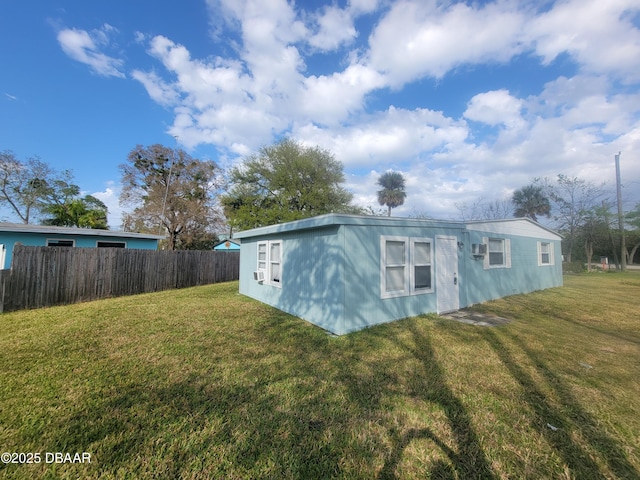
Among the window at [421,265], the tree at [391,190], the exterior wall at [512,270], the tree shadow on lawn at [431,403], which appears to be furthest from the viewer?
the tree at [391,190]

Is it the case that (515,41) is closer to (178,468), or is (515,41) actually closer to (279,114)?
(279,114)

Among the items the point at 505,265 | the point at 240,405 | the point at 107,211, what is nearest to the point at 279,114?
the point at 505,265

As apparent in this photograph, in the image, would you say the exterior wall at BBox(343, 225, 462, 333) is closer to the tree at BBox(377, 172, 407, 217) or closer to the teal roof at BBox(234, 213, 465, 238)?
the teal roof at BBox(234, 213, 465, 238)

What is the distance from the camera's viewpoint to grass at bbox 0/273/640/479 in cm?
208

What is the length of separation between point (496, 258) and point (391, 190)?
15.6 meters

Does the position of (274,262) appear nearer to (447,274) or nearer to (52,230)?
(447,274)

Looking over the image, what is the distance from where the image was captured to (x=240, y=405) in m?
2.81

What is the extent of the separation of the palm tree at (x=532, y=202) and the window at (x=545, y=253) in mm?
14436

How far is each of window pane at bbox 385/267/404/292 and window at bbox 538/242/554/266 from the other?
8544mm

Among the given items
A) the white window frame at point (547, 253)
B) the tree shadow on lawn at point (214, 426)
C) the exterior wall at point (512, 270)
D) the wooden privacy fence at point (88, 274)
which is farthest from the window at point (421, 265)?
the wooden privacy fence at point (88, 274)

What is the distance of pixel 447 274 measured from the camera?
22.7 ft

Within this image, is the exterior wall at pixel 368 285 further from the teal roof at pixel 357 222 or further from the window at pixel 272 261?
the window at pixel 272 261

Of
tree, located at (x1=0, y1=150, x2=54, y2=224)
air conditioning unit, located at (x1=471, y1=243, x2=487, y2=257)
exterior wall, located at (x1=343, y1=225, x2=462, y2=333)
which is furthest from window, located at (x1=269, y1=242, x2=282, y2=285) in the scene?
tree, located at (x1=0, y1=150, x2=54, y2=224)

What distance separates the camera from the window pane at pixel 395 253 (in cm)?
588
